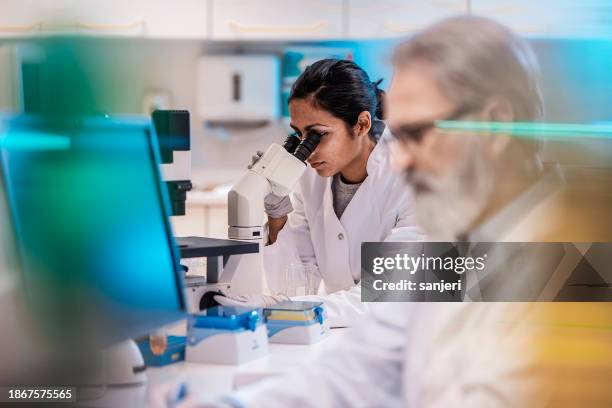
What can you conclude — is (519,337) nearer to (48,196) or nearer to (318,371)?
(318,371)

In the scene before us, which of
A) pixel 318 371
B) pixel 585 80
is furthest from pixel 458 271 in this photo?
pixel 585 80

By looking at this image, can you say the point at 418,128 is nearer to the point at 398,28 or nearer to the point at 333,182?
the point at 398,28

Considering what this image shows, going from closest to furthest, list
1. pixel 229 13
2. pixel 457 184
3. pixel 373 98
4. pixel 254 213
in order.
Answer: pixel 457 184 < pixel 254 213 < pixel 373 98 < pixel 229 13

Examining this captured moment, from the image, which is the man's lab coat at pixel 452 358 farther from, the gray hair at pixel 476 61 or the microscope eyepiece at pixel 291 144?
the microscope eyepiece at pixel 291 144

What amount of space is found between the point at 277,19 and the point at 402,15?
49.9 inches

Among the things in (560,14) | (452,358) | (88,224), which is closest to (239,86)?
(560,14)

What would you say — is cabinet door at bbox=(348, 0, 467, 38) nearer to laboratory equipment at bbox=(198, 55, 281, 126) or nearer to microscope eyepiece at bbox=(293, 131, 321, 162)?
microscope eyepiece at bbox=(293, 131, 321, 162)

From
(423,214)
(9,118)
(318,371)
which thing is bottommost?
(318,371)

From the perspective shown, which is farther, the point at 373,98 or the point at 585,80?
the point at 373,98

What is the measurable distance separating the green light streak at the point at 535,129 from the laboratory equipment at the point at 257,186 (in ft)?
2.01

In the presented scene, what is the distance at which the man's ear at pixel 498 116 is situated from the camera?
0.84m

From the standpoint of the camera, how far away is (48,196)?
889 millimetres

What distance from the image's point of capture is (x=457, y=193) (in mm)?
859

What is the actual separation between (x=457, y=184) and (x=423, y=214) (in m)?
0.07
